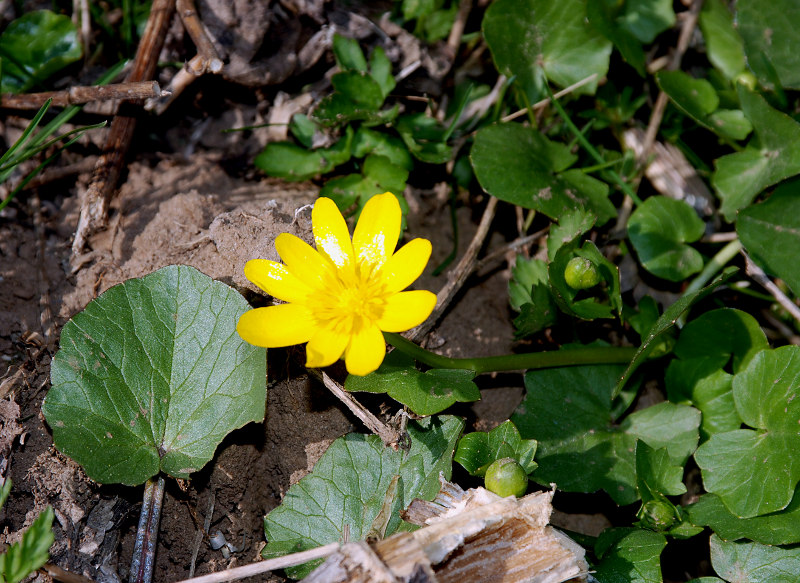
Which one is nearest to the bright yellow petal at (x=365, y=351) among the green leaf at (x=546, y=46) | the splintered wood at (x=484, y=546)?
the splintered wood at (x=484, y=546)

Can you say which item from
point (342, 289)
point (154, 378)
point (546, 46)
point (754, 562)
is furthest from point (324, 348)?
point (546, 46)

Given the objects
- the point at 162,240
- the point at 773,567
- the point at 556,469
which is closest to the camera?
the point at 773,567

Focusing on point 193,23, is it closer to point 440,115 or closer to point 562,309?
point 440,115

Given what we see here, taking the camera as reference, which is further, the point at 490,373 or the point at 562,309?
→ the point at 490,373

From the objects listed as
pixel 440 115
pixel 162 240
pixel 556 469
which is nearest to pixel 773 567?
pixel 556 469

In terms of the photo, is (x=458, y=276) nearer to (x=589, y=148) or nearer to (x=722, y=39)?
(x=589, y=148)
